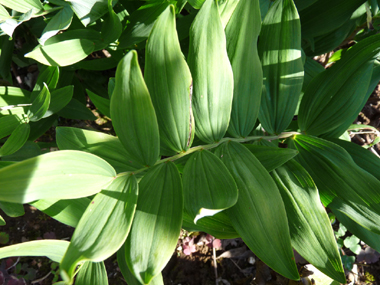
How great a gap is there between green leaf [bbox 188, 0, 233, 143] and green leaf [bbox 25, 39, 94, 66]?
0.47m

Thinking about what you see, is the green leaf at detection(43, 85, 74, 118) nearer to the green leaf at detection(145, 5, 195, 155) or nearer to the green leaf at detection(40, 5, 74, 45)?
the green leaf at detection(40, 5, 74, 45)

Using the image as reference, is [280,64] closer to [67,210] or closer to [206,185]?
[206,185]

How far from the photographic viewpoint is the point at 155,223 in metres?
0.62

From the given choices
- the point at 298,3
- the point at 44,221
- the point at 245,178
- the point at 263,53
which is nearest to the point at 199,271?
the point at 44,221

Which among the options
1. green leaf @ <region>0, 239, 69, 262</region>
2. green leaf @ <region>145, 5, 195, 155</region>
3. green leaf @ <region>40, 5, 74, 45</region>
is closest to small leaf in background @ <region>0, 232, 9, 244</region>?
green leaf @ <region>0, 239, 69, 262</region>

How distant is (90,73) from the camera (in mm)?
1537

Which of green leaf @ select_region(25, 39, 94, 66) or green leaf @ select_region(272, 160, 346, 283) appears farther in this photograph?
green leaf @ select_region(25, 39, 94, 66)

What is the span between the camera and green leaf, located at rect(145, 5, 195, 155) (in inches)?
23.6

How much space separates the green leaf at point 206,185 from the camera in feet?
1.98

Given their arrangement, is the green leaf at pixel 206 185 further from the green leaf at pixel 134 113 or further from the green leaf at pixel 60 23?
the green leaf at pixel 60 23

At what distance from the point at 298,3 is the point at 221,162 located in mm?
794

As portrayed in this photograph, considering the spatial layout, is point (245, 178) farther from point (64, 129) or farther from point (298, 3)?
point (298, 3)

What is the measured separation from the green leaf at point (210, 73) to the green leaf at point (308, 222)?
9.2 inches

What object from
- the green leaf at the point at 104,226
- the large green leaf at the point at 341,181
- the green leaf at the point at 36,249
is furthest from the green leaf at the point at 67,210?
the large green leaf at the point at 341,181
